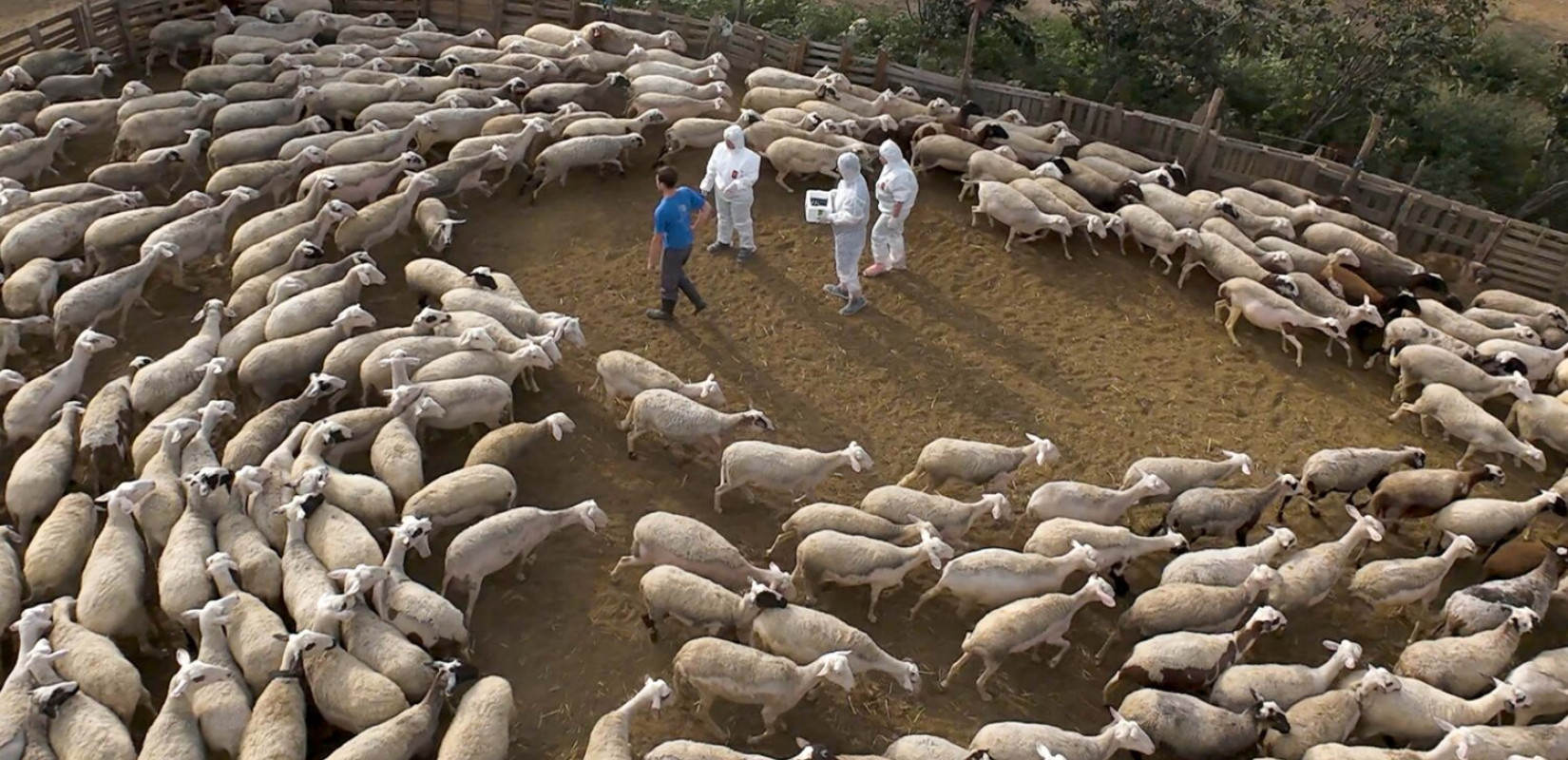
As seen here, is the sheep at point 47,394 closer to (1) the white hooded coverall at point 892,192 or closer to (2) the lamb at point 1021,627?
(1) the white hooded coverall at point 892,192

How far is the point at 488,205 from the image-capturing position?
16.2m

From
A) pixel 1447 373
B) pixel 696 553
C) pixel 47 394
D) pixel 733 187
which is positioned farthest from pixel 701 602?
pixel 1447 373

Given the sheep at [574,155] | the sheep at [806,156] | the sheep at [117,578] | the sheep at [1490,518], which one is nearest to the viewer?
the sheep at [117,578]

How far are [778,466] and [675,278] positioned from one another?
357 cm

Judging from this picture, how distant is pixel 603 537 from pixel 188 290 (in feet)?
23.7

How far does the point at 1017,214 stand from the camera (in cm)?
1550

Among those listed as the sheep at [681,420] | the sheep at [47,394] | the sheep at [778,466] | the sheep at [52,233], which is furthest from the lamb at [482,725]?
the sheep at [52,233]

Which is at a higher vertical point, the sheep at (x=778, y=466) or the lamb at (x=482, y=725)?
the sheep at (x=778, y=466)

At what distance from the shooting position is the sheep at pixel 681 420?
11.6 metres

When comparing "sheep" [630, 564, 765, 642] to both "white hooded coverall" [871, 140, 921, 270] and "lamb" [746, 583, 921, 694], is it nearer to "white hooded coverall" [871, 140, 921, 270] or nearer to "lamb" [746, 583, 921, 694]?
"lamb" [746, 583, 921, 694]

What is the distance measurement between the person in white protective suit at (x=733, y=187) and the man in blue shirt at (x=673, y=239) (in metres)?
0.89

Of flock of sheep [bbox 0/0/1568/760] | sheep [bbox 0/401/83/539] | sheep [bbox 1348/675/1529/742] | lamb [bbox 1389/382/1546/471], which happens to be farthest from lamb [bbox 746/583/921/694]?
lamb [bbox 1389/382/1546/471]

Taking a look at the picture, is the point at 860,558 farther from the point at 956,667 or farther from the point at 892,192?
the point at 892,192

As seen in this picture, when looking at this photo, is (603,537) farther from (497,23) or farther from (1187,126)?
(497,23)
